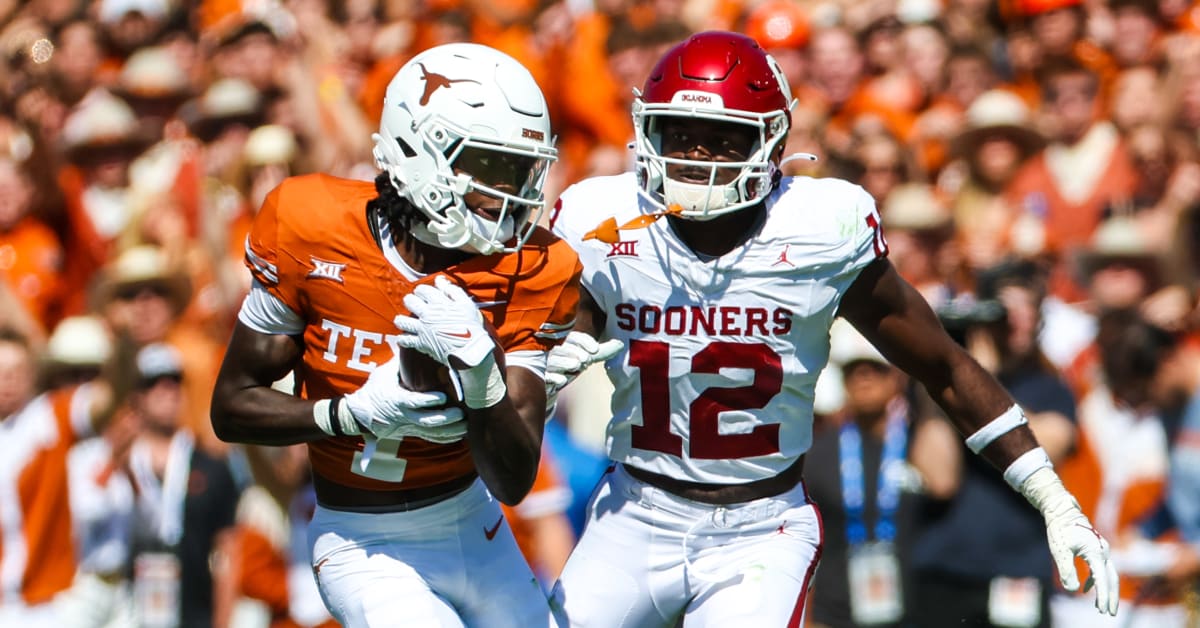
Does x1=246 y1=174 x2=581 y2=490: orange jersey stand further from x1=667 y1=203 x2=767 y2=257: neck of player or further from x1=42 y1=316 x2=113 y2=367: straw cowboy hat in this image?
x1=42 y1=316 x2=113 y2=367: straw cowboy hat

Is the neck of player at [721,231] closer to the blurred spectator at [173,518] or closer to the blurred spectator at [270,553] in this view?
the blurred spectator at [270,553]

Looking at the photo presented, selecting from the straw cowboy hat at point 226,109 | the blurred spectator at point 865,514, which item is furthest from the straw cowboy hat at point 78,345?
the blurred spectator at point 865,514

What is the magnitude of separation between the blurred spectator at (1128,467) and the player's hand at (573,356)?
2544mm

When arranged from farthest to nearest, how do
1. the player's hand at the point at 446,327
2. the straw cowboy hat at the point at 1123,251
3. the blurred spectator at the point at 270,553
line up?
the straw cowboy hat at the point at 1123,251 < the blurred spectator at the point at 270,553 < the player's hand at the point at 446,327

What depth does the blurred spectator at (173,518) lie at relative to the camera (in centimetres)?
729

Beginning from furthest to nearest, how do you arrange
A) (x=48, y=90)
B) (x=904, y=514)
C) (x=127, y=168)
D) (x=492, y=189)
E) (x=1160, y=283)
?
(x=48, y=90) < (x=127, y=168) < (x=1160, y=283) < (x=904, y=514) < (x=492, y=189)

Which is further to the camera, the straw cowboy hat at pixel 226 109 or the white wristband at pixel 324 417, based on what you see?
the straw cowboy hat at pixel 226 109

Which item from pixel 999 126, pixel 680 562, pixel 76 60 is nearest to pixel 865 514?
pixel 680 562

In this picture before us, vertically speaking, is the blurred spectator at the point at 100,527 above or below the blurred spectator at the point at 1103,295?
below

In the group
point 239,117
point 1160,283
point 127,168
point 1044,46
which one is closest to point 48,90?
point 127,168

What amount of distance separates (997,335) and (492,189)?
289 cm

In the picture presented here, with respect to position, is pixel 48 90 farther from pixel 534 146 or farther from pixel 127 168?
pixel 534 146

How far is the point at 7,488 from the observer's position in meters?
7.45

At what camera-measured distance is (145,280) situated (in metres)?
8.19
